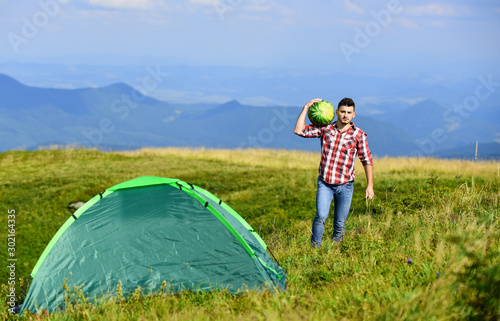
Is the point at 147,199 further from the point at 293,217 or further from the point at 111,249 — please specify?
the point at 293,217

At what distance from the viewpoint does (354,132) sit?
7004 mm

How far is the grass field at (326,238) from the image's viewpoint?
401 centimetres

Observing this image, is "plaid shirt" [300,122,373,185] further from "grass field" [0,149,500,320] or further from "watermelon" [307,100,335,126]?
"grass field" [0,149,500,320]

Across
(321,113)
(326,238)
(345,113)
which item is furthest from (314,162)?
(345,113)

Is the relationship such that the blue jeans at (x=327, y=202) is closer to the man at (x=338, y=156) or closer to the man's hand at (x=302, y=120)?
the man at (x=338, y=156)

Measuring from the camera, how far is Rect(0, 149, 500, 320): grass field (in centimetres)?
401

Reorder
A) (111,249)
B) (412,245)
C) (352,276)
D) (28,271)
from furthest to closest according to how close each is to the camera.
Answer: (28,271)
(111,249)
(412,245)
(352,276)

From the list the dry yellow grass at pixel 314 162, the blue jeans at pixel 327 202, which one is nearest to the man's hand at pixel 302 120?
the blue jeans at pixel 327 202

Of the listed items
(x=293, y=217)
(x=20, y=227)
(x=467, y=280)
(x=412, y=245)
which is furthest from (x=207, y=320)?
(x=20, y=227)

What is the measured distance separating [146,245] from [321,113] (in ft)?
11.4

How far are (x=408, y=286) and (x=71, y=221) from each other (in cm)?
520

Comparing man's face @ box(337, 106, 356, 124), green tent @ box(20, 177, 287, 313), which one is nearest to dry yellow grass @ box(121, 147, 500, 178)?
man's face @ box(337, 106, 356, 124)

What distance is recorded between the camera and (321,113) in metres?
7.05

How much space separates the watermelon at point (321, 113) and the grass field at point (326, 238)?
6.09ft
